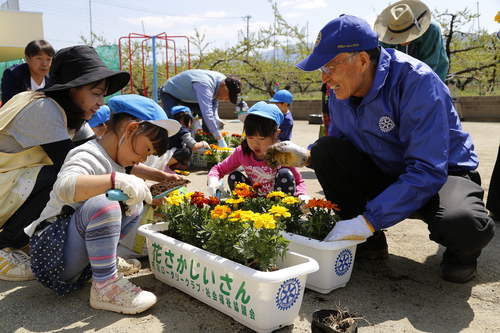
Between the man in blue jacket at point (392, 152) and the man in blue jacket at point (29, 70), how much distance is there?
2866 mm

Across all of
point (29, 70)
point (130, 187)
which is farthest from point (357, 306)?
point (29, 70)

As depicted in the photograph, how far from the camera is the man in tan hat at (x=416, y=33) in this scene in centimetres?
325

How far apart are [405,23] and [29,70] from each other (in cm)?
348

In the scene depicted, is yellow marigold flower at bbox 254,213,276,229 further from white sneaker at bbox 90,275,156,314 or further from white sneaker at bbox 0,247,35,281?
white sneaker at bbox 0,247,35,281

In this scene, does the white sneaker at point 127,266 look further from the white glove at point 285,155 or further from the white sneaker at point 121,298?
the white glove at point 285,155

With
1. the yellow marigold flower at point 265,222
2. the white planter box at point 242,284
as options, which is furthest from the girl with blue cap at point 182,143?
the yellow marigold flower at point 265,222

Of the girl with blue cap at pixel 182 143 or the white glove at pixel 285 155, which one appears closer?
the white glove at pixel 285 155

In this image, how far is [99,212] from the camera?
173cm

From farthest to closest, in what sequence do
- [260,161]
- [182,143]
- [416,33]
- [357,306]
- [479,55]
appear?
[479,55], [182,143], [416,33], [260,161], [357,306]

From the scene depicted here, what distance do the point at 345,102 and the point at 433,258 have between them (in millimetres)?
1069

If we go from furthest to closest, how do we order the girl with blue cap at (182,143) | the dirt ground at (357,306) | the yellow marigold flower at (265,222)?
the girl with blue cap at (182,143) → the dirt ground at (357,306) → the yellow marigold flower at (265,222)

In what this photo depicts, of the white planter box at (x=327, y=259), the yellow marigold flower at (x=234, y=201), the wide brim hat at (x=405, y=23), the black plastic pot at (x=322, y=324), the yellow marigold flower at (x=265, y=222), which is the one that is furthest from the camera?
the wide brim hat at (x=405, y=23)

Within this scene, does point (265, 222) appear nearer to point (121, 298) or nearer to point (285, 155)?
point (121, 298)

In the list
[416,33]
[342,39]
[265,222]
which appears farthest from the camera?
[416,33]
